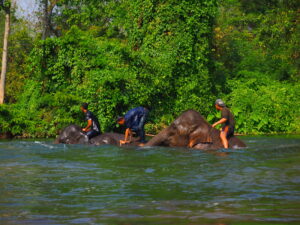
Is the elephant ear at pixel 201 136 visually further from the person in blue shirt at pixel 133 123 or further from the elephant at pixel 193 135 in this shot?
the person in blue shirt at pixel 133 123

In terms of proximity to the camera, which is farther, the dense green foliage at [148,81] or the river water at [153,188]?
the dense green foliage at [148,81]

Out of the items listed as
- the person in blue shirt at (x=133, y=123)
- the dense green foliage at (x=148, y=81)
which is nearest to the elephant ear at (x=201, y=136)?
the person in blue shirt at (x=133, y=123)

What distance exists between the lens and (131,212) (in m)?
A: 6.57

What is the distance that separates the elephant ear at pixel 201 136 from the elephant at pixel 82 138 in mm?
2677

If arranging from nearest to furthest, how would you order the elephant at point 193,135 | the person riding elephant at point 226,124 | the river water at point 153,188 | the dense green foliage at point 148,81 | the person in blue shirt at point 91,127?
1. the river water at point 153,188
2. the person riding elephant at point 226,124
3. the elephant at point 193,135
4. the person in blue shirt at point 91,127
5. the dense green foliage at point 148,81

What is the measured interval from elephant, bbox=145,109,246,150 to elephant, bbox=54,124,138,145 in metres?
2.06

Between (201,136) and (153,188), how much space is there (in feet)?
26.9

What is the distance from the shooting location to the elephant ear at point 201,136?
16.6 metres

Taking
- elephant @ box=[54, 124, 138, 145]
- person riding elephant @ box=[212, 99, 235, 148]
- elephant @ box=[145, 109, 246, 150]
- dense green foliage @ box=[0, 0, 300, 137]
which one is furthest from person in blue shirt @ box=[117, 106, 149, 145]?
dense green foliage @ box=[0, 0, 300, 137]

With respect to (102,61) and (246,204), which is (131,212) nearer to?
(246,204)

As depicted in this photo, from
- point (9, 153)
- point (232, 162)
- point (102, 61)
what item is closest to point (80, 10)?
point (102, 61)

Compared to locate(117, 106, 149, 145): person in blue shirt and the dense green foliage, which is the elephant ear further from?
Answer: the dense green foliage

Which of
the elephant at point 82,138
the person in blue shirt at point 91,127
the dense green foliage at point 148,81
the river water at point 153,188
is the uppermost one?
the dense green foliage at point 148,81

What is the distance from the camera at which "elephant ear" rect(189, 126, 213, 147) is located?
54.6 ft
